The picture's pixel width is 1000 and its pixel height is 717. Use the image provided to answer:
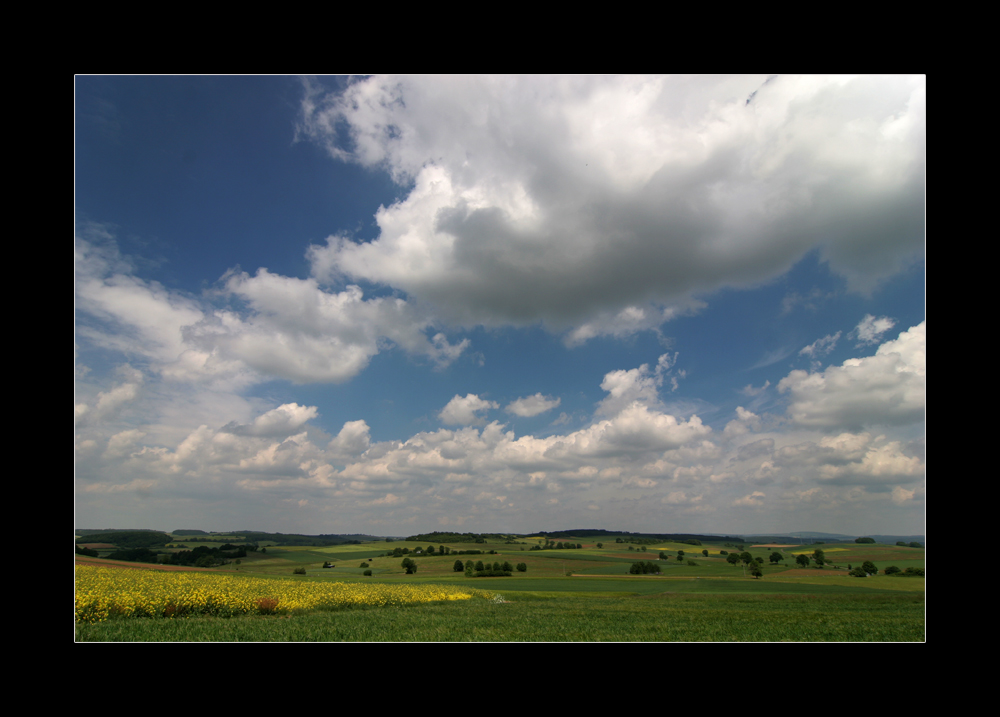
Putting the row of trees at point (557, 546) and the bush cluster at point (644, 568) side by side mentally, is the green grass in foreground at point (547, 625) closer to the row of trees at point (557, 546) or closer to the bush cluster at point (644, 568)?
the bush cluster at point (644, 568)

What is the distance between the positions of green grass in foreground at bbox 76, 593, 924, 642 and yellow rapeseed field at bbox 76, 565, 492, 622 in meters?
1.18

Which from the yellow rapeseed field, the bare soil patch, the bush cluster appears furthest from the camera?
the bush cluster

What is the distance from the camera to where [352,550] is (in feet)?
174

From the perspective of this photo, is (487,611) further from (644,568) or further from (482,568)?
(644,568)

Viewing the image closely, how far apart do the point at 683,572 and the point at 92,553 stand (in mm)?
57203

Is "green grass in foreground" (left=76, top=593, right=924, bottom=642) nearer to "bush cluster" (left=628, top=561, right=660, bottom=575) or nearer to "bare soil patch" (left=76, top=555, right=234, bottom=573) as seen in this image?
"bare soil patch" (left=76, top=555, right=234, bottom=573)

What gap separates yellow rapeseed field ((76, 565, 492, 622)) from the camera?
1778 cm

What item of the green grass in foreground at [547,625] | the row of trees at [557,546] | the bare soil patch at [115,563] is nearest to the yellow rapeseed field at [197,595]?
the green grass in foreground at [547,625]

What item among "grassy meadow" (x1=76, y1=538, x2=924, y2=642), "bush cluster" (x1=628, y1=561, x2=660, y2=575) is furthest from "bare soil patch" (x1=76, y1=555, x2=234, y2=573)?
"bush cluster" (x1=628, y1=561, x2=660, y2=575)

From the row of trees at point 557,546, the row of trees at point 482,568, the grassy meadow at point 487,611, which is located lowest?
the row of trees at point 557,546

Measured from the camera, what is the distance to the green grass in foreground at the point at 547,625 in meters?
16.2

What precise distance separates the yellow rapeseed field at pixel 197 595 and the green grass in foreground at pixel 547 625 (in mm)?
1179
